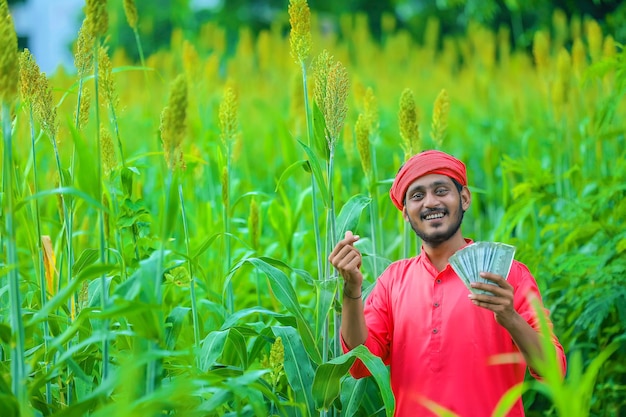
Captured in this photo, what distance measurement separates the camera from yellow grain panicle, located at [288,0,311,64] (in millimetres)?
2502

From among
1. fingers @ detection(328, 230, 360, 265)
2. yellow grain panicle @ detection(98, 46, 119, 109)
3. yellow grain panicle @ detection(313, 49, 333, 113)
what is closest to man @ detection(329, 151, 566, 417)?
fingers @ detection(328, 230, 360, 265)

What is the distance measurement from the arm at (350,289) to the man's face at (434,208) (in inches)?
8.9

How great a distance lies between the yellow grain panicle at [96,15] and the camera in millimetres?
1963

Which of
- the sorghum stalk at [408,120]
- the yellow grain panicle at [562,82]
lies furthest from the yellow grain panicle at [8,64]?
the yellow grain panicle at [562,82]

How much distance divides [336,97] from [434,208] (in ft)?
1.37

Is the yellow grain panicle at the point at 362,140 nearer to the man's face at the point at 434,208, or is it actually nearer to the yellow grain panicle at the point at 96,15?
the man's face at the point at 434,208

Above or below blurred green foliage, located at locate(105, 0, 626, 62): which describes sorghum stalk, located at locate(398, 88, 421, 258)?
below

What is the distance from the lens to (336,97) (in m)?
2.43

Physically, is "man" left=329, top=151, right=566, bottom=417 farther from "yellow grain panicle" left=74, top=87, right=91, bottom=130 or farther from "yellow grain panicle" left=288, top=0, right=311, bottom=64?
"yellow grain panicle" left=74, top=87, right=91, bottom=130

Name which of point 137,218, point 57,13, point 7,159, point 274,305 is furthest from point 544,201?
point 57,13

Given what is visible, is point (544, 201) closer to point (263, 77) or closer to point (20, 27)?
point (263, 77)

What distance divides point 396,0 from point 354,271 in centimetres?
850

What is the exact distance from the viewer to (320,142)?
2607 millimetres

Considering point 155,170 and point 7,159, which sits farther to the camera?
→ point 155,170
